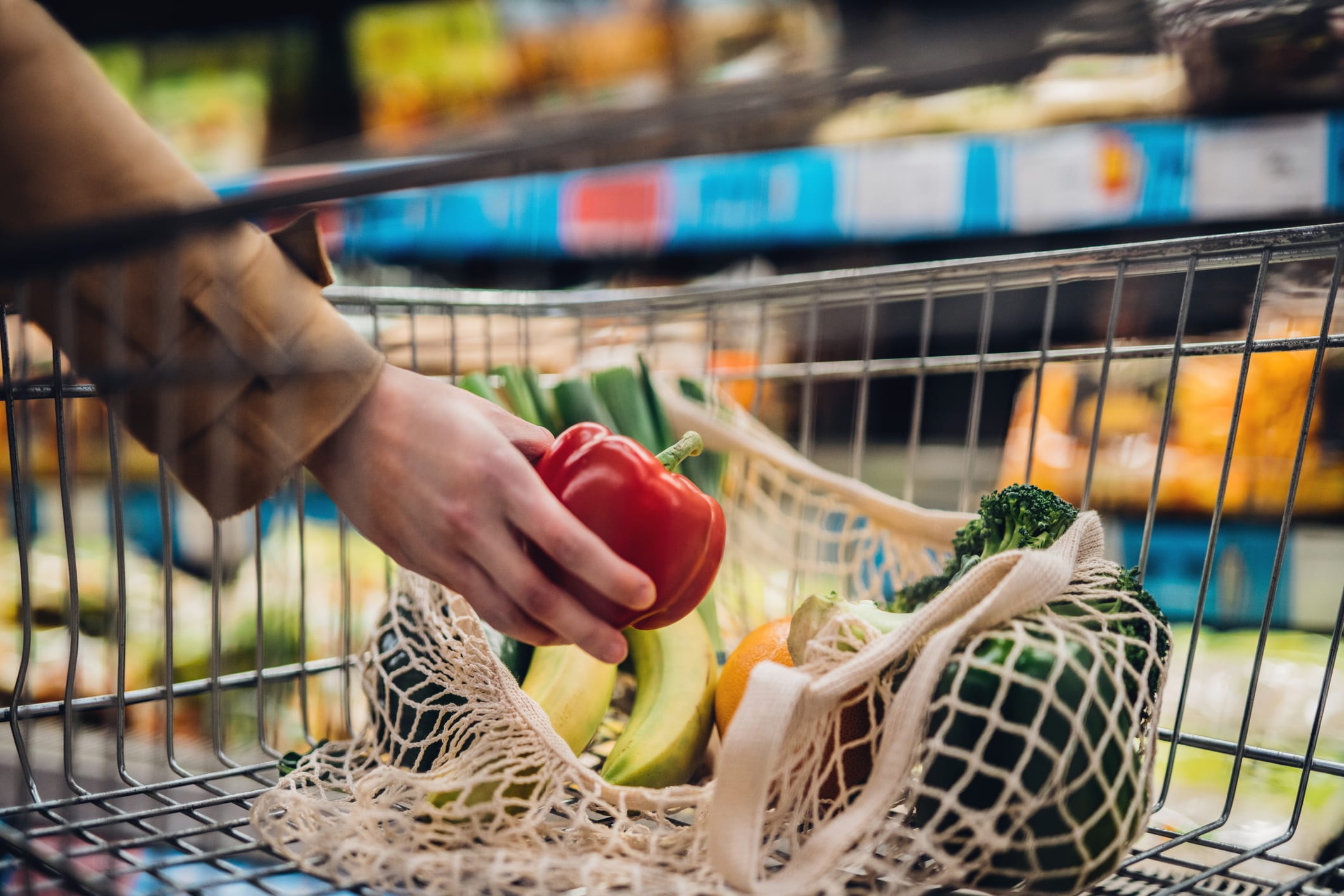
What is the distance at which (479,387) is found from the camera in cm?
110

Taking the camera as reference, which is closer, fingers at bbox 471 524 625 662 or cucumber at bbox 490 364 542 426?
fingers at bbox 471 524 625 662

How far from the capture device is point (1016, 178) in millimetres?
1673

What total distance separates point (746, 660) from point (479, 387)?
1.59 feet

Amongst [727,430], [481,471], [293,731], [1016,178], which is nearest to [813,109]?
[481,471]

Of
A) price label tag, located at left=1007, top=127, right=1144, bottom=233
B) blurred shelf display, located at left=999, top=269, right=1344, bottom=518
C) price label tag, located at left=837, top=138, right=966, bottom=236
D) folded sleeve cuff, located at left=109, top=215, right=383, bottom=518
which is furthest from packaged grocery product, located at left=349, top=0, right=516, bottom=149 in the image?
folded sleeve cuff, located at left=109, top=215, right=383, bottom=518

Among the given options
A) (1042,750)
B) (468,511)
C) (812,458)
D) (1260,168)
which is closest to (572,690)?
(468,511)

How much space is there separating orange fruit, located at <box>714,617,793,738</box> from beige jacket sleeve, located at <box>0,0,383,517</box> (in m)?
0.43

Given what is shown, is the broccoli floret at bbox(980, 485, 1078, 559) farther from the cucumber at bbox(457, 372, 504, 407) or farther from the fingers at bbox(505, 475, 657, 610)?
the cucumber at bbox(457, 372, 504, 407)

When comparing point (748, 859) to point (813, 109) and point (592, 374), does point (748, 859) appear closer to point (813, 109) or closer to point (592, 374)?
point (813, 109)

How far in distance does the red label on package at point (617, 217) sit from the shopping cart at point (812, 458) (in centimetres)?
27

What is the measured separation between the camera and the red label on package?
→ 1.92 metres

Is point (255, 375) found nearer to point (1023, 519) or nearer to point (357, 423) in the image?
point (357, 423)

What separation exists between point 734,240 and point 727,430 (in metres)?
0.88

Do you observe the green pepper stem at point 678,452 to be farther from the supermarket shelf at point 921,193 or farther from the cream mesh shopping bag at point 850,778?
the supermarket shelf at point 921,193
